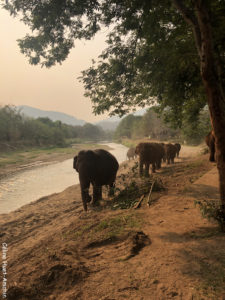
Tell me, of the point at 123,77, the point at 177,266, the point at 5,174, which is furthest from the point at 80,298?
the point at 5,174

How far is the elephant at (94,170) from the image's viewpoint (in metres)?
8.36

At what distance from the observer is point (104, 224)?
5.54 meters

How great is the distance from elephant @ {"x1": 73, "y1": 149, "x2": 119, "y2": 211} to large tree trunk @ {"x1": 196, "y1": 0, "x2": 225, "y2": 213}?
567 cm

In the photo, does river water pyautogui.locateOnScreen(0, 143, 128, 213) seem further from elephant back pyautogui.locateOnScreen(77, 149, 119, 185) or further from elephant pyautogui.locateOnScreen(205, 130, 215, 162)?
elephant pyautogui.locateOnScreen(205, 130, 215, 162)

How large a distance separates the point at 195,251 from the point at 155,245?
812 millimetres

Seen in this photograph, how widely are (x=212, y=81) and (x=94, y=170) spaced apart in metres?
6.19

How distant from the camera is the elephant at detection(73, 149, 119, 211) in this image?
8.36m

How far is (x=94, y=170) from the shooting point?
8.70 metres

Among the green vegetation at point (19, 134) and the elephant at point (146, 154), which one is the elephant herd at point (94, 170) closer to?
the elephant at point (146, 154)

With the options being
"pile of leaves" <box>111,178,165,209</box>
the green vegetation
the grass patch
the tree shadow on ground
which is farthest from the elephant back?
the green vegetation

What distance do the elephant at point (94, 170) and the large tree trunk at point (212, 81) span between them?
18.6 ft

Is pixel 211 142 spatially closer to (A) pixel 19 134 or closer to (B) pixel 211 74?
(B) pixel 211 74

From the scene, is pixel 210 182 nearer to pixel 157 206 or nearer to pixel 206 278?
pixel 157 206

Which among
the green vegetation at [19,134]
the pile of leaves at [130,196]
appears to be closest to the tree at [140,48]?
the pile of leaves at [130,196]
